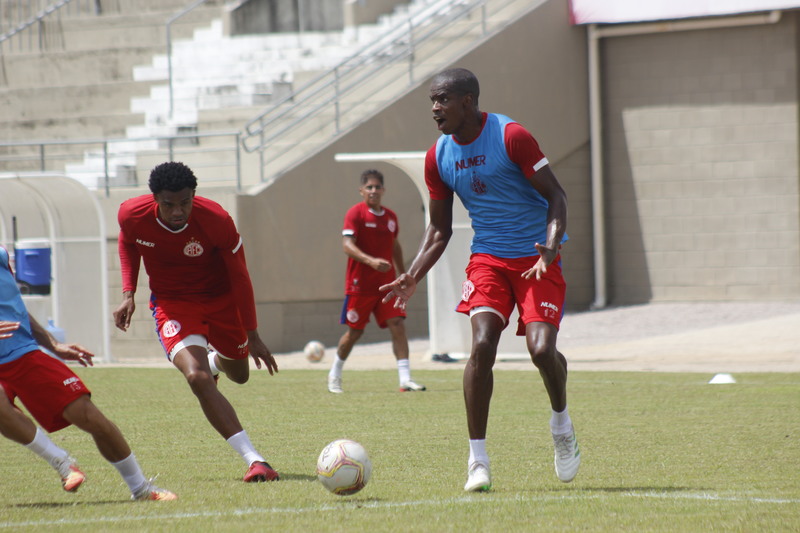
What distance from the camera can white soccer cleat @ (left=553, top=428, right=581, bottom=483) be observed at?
7121 millimetres

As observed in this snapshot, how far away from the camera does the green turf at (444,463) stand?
6.16 m

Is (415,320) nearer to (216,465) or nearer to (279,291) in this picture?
(279,291)

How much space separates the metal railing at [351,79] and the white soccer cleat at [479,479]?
14.1m

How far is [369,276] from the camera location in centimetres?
1371

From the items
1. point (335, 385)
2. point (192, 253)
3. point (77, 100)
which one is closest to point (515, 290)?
point (192, 253)

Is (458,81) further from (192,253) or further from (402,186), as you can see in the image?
(402,186)

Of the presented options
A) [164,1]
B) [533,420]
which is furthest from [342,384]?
[164,1]

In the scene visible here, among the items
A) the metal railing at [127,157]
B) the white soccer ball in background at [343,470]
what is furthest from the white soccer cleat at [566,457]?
the metal railing at [127,157]

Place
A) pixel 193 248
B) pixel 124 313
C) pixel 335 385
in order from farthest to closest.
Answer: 1. pixel 335 385
2. pixel 124 313
3. pixel 193 248

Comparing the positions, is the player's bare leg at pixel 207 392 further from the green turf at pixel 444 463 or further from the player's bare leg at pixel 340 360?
the player's bare leg at pixel 340 360

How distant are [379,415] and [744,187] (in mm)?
13146

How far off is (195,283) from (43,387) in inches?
52.8

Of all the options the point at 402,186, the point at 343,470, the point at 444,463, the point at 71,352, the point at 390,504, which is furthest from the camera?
the point at 402,186

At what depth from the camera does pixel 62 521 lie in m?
6.31
